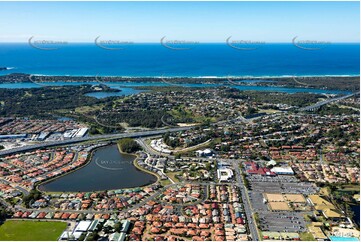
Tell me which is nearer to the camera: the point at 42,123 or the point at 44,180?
the point at 44,180

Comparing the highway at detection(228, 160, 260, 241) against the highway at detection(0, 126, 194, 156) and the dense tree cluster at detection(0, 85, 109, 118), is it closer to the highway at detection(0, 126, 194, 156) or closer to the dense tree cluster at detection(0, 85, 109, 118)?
the highway at detection(0, 126, 194, 156)

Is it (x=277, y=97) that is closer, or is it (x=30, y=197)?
(x=30, y=197)

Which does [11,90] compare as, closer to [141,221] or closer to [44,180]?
[44,180]

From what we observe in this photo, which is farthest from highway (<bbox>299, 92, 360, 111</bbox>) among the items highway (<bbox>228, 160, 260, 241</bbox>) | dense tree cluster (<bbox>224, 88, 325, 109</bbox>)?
highway (<bbox>228, 160, 260, 241</bbox>)

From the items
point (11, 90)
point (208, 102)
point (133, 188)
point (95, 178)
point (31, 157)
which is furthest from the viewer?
point (11, 90)

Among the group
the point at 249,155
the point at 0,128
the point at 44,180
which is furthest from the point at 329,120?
the point at 0,128

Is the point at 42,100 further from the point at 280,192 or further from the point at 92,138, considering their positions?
the point at 280,192

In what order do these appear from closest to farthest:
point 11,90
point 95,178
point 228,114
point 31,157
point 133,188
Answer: point 133,188, point 95,178, point 31,157, point 228,114, point 11,90

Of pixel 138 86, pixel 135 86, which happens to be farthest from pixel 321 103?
pixel 135 86
